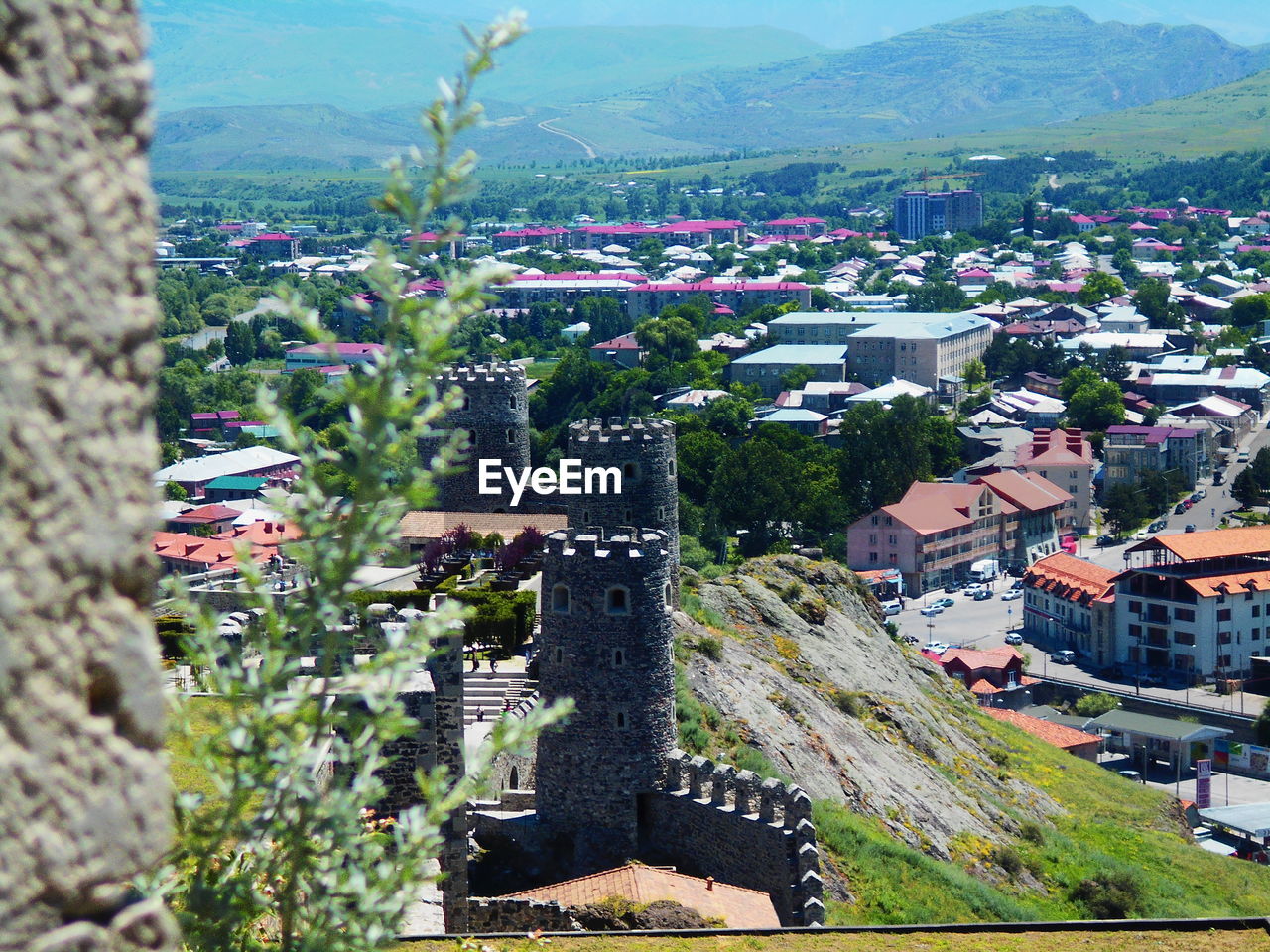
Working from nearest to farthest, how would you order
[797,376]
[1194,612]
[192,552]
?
[192,552]
[1194,612]
[797,376]

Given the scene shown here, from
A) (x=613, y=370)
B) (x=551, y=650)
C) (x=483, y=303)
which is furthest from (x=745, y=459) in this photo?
(x=483, y=303)

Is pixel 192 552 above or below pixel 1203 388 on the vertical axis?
above

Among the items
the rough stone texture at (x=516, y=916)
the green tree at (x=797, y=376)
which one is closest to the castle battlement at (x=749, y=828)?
the rough stone texture at (x=516, y=916)

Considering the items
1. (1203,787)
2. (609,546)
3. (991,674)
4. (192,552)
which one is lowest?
(991,674)

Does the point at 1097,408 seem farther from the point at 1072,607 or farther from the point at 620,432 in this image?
the point at 620,432

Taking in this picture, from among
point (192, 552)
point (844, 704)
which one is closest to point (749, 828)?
point (844, 704)

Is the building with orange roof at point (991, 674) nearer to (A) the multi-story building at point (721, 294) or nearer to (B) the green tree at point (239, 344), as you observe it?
(B) the green tree at point (239, 344)

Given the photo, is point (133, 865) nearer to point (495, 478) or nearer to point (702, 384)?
point (495, 478)
